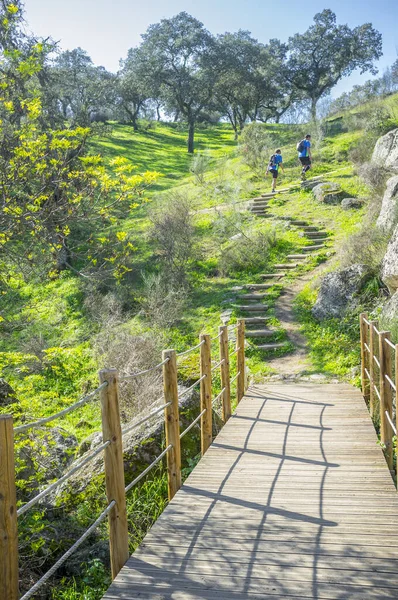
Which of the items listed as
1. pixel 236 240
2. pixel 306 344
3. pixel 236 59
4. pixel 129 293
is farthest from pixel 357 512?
pixel 236 59

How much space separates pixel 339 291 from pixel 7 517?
10.1 m

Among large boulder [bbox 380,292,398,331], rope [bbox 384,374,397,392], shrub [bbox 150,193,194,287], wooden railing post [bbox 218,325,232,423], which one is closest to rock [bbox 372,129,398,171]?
shrub [bbox 150,193,194,287]

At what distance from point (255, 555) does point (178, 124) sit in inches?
2055

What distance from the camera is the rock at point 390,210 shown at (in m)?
11.9

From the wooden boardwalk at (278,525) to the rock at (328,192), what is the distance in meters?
13.5

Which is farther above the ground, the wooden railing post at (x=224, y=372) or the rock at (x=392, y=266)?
the rock at (x=392, y=266)

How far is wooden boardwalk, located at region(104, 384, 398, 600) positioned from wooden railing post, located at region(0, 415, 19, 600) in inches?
37.7

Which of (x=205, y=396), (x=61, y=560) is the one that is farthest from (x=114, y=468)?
(x=205, y=396)

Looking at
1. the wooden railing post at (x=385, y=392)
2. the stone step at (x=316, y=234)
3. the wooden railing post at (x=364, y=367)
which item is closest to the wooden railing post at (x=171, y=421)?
the wooden railing post at (x=385, y=392)

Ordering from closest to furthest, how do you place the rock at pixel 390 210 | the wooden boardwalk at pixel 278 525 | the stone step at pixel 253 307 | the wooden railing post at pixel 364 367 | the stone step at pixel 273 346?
the wooden boardwalk at pixel 278 525, the wooden railing post at pixel 364 367, the stone step at pixel 273 346, the rock at pixel 390 210, the stone step at pixel 253 307

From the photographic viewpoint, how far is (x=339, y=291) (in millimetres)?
11594

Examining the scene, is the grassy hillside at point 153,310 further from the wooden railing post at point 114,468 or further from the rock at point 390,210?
the rock at point 390,210

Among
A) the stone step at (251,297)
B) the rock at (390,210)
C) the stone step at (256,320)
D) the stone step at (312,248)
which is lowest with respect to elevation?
the stone step at (256,320)

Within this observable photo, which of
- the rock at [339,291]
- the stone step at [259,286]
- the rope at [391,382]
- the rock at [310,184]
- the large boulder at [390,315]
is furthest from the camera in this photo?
the rock at [310,184]
